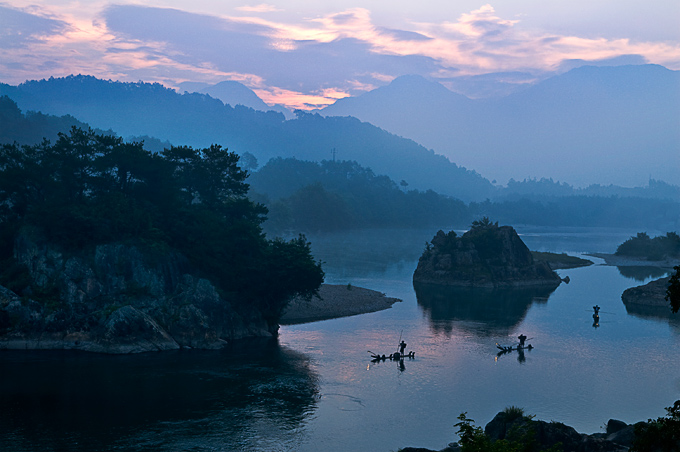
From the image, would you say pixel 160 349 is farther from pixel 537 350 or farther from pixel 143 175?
pixel 537 350

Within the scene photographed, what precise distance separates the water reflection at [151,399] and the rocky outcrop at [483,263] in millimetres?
65312

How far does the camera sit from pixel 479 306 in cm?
10138

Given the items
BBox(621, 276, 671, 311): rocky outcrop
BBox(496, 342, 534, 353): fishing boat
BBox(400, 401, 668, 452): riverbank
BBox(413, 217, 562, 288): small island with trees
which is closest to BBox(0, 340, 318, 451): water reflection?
BBox(400, 401, 668, 452): riverbank

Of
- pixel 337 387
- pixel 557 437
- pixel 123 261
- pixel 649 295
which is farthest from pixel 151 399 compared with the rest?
pixel 649 295

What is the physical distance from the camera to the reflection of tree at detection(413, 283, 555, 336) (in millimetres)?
84875

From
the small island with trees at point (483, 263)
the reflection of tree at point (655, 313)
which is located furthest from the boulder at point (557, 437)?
the small island with trees at point (483, 263)

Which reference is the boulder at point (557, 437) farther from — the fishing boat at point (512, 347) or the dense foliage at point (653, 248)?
the dense foliage at point (653, 248)

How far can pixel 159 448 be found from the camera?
39562 mm

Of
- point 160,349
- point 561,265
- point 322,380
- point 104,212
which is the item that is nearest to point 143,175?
point 104,212

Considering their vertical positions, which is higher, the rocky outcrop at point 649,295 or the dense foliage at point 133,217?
the dense foliage at point 133,217

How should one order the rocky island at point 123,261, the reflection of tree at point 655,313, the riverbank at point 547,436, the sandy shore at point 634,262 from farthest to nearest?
1. the sandy shore at point 634,262
2. the reflection of tree at point 655,313
3. the rocky island at point 123,261
4. the riverbank at point 547,436

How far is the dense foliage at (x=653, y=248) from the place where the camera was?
17638 centimetres

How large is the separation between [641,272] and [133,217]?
13278cm

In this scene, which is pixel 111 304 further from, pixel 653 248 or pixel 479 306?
pixel 653 248
